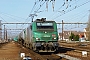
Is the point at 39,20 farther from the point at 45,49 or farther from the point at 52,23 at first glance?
the point at 45,49

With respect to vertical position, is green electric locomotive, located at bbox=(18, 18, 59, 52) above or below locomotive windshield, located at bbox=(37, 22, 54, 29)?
below

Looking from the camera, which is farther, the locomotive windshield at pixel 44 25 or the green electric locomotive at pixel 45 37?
the locomotive windshield at pixel 44 25

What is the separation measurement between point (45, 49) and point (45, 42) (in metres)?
0.69

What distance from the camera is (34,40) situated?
22.2 meters

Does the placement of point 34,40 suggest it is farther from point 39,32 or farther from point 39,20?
point 39,20

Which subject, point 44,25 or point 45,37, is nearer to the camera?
point 45,37

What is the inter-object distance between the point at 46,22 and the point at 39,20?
88 cm

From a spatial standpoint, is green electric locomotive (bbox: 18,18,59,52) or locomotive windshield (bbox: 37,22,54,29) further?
locomotive windshield (bbox: 37,22,54,29)

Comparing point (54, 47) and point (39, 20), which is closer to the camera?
point (54, 47)

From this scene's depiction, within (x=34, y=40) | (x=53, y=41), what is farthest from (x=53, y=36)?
(x=34, y=40)

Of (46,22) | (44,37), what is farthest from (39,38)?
(46,22)

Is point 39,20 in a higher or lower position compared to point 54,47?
higher

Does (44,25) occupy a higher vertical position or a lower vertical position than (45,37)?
higher

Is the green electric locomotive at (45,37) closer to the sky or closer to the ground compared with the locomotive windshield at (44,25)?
closer to the ground
